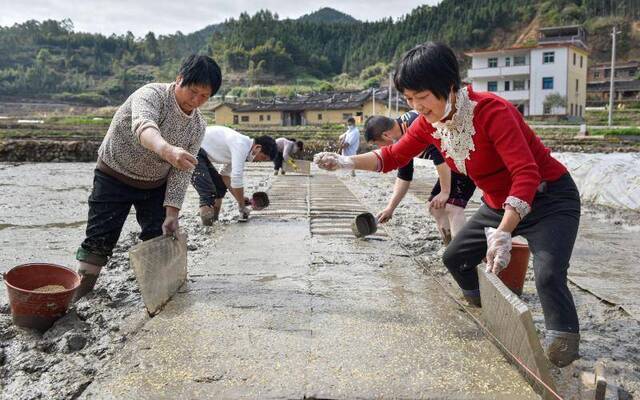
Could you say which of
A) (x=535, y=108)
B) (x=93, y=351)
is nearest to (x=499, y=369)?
(x=93, y=351)

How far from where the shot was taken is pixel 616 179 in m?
9.39

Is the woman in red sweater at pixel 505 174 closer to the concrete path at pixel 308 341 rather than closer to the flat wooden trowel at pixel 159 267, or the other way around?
the concrete path at pixel 308 341

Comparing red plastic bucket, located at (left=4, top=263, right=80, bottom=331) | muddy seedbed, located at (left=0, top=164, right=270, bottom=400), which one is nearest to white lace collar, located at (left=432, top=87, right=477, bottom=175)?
muddy seedbed, located at (left=0, top=164, right=270, bottom=400)

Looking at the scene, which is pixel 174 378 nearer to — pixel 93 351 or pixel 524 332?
pixel 93 351

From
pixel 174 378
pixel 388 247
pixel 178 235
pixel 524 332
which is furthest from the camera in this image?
pixel 388 247

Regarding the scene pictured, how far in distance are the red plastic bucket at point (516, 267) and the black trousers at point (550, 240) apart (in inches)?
24.2

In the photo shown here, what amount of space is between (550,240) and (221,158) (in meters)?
4.66

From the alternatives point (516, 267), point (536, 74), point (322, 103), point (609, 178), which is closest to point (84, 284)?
A: point (516, 267)

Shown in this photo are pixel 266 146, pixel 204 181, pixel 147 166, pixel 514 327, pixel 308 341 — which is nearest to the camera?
pixel 514 327

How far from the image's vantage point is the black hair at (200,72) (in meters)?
3.52

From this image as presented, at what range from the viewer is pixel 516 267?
3.89m

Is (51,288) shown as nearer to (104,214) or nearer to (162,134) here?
(104,214)

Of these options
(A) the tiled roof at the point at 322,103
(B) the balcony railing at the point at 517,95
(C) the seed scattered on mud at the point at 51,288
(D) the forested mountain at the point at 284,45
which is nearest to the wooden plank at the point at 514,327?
(C) the seed scattered on mud at the point at 51,288

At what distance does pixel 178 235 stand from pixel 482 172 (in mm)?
2054
